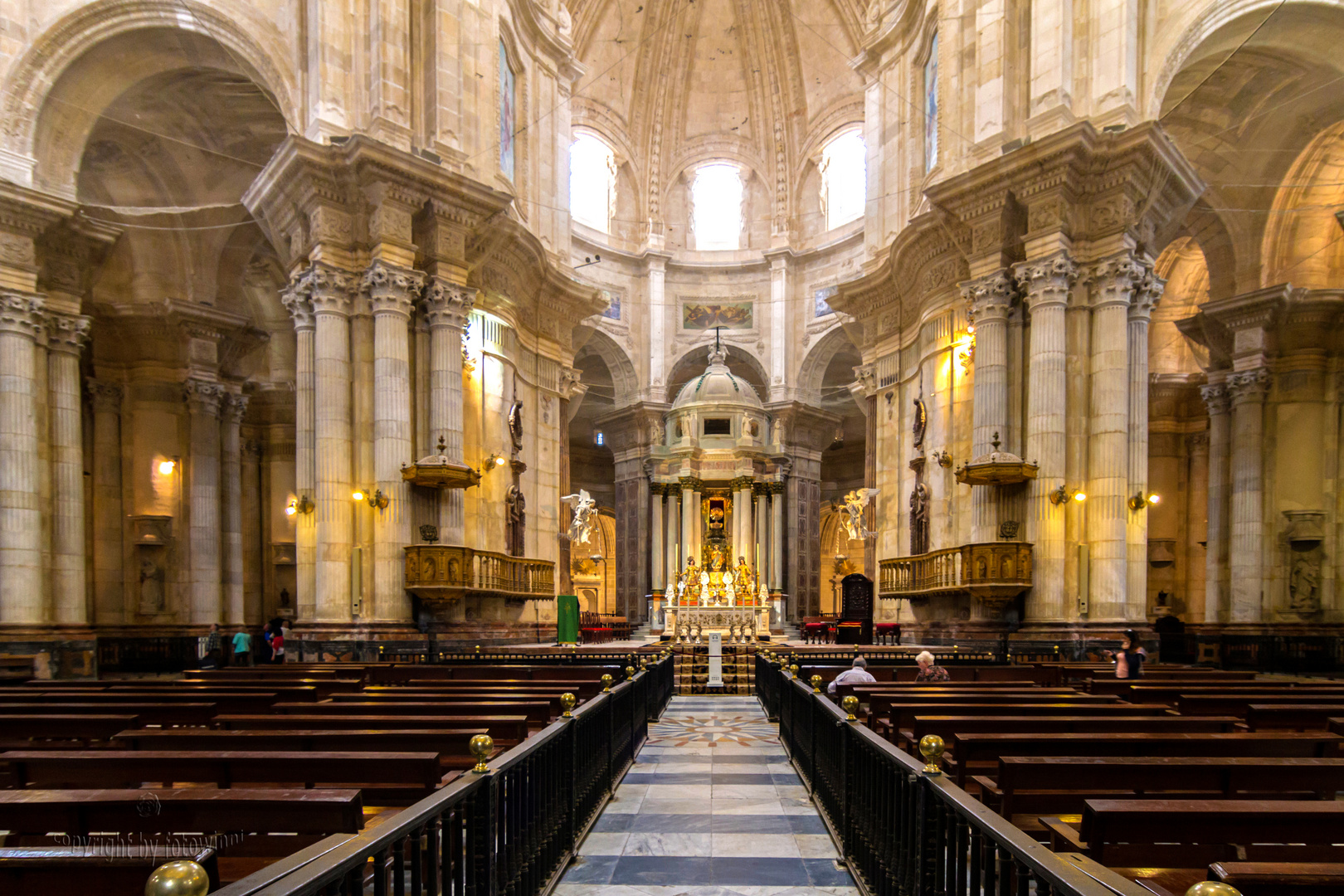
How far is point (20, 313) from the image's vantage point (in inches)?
692

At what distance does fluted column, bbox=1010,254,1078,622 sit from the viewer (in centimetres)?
1733

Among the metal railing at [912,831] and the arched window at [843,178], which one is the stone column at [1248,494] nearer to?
the arched window at [843,178]

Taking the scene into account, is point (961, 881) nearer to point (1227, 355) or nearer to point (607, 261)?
point (1227, 355)

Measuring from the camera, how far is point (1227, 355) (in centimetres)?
2391

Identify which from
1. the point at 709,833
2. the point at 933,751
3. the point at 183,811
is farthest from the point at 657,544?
the point at 183,811

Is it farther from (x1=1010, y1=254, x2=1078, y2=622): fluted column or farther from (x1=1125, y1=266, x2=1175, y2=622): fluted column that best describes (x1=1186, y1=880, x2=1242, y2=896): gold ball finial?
(x1=1125, y1=266, x2=1175, y2=622): fluted column

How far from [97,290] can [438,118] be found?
35.6 feet

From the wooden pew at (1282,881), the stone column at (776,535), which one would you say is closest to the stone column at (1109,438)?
the wooden pew at (1282,881)

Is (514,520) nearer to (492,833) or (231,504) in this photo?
(231,504)

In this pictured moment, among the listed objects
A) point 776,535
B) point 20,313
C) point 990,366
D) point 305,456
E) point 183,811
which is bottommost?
point 776,535

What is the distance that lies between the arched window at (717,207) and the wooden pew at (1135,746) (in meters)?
37.4

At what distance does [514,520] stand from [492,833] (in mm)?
18662

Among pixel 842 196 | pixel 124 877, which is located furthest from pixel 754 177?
pixel 124 877

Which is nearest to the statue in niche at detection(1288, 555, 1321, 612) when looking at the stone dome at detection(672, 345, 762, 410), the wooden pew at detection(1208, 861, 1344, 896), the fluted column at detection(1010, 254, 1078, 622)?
the fluted column at detection(1010, 254, 1078, 622)
